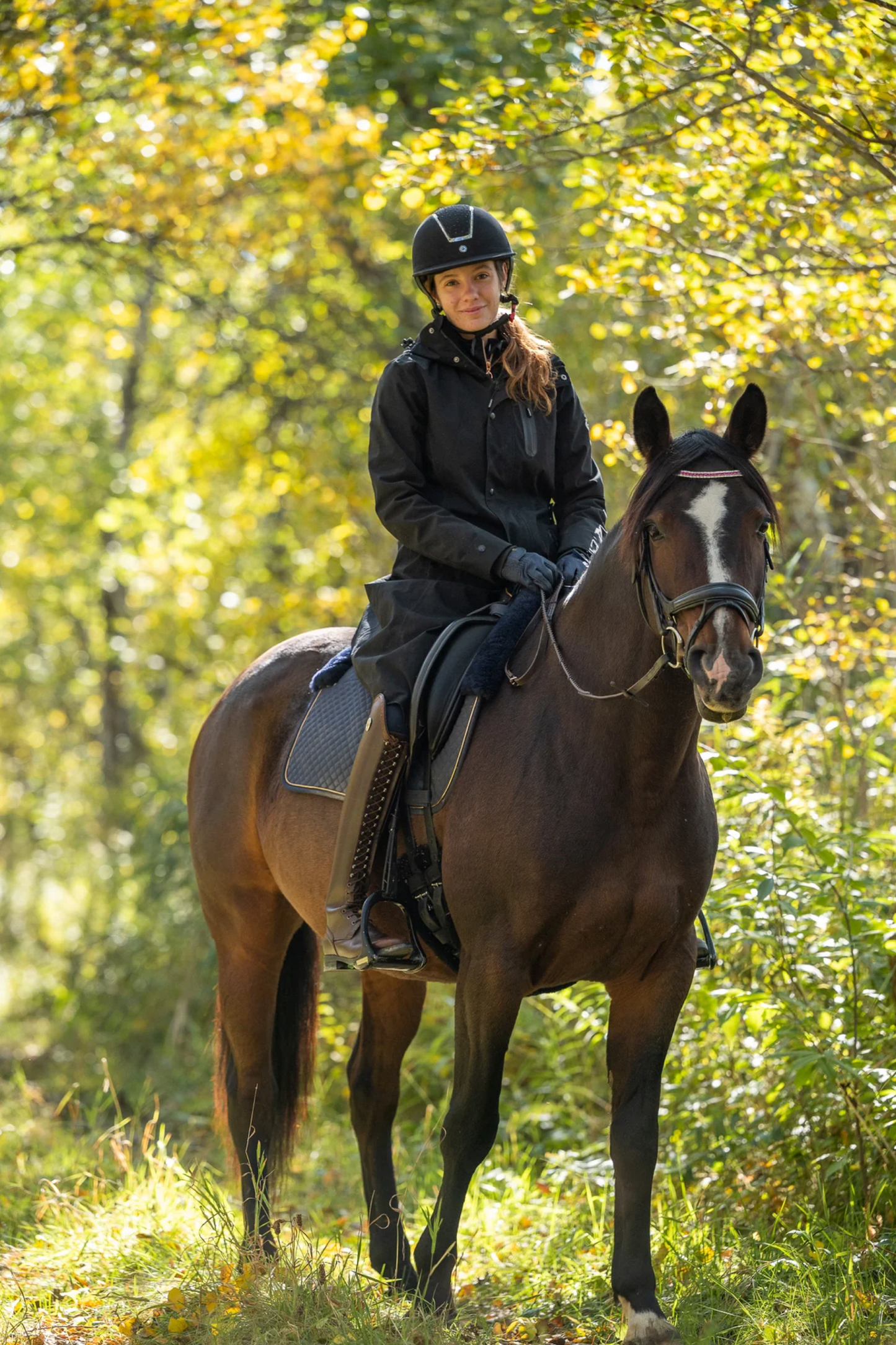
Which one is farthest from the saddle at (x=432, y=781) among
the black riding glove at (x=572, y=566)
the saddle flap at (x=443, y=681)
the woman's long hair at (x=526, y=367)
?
the woman's long hair at (x=526, y=367)

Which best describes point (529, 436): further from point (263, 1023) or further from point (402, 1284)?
point (402, 1284)

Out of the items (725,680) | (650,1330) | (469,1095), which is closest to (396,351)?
(469,1095)

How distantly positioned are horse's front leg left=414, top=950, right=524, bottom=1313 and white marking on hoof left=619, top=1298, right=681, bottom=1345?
22.7 inches

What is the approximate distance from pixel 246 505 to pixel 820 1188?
1233 cm

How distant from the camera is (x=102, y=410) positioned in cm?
2005

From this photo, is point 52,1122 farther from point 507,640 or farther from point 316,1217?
point 507,640

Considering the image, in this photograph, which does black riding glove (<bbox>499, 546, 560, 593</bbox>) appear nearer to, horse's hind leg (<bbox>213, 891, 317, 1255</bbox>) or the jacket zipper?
the jacket zipper

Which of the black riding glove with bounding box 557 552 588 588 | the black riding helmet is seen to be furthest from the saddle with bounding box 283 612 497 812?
the black riding helmet

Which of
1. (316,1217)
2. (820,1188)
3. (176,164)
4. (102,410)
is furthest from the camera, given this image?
(102,410)

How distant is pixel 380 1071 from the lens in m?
5.11

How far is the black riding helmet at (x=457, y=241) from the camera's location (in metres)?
4.28

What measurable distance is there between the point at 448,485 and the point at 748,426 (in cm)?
119

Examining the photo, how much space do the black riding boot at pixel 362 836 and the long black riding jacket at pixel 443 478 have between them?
0.15 m

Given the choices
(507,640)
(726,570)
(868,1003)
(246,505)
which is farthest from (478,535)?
(246,505)
